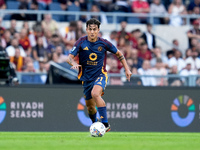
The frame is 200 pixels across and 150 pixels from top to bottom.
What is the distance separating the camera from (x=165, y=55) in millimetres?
20625

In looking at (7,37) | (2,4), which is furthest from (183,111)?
(2,4)

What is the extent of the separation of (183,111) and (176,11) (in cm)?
795

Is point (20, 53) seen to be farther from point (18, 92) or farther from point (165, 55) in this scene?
point (165, 55)

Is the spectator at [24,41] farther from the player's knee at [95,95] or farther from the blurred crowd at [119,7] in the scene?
the player's knee at [95,95]

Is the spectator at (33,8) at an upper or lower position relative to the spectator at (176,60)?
upper

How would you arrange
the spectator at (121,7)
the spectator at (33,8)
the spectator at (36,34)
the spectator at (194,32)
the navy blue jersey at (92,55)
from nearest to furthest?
the navy blue jersey at (92,55) < the spectator at (36,34) < the spectator at (33,8) < the spectator at (194,32) < the spectator at (121,7)

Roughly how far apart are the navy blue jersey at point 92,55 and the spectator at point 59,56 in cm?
578

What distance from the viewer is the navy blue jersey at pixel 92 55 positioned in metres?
11.4

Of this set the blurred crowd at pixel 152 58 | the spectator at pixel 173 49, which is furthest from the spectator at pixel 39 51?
the spectator at pixel 173 49

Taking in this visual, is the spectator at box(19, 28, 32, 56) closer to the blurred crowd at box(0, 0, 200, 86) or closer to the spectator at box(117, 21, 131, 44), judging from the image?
the blurred crowd at box(0, 0, 200, 86)

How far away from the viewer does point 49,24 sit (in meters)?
19.4

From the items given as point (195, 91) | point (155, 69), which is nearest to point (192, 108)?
point (195, 91)

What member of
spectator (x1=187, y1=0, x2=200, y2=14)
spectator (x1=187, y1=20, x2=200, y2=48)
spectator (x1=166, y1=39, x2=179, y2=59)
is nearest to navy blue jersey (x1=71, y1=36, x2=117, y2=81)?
spectator (x1=166, y1=39, x2=179, y2=59)

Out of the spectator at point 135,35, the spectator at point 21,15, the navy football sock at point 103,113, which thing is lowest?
the navy football sock at point 103,113
